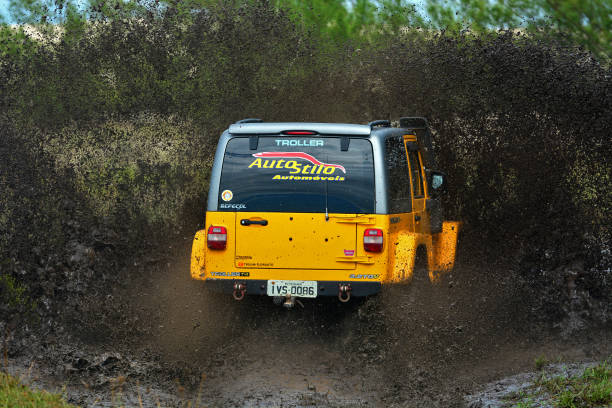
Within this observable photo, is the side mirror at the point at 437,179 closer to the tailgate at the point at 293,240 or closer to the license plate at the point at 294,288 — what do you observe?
the tailgate at the point at 293,240

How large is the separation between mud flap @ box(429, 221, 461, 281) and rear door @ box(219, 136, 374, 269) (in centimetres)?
237

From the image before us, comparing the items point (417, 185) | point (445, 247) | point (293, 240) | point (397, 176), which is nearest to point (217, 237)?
point (293, 240)

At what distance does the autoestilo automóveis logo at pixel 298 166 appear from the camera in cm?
762

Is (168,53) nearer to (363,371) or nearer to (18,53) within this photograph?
(18,53)

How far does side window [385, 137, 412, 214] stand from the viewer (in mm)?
7764

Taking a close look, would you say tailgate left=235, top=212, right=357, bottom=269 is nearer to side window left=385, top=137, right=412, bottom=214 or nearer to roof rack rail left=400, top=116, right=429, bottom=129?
side window left=385, top=137, right=412, bottom=214

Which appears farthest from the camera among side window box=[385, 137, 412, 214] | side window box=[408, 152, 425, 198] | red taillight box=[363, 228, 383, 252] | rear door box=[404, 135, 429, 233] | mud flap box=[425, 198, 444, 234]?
mud flap box=[425, 198, 444, 234]

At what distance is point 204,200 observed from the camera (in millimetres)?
13391


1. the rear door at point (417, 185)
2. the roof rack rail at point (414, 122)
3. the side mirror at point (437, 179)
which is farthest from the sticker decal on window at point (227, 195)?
the roof rack rail at point (414, 122)

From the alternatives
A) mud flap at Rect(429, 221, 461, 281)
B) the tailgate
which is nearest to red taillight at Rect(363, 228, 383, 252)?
the tailgate

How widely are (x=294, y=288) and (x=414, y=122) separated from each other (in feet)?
11.1

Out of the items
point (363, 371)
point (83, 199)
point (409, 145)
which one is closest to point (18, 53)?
point (83, 199)

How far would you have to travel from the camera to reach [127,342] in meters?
8.32

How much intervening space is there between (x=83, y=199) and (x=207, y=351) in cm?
575
